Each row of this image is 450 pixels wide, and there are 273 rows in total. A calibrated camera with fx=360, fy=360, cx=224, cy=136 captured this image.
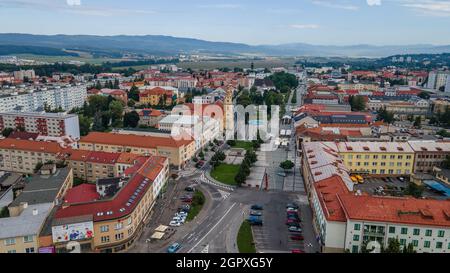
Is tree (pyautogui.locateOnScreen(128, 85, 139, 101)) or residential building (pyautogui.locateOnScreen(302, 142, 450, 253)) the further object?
tree (pyautogui.locateOnScreen(128, 85, 139, 101))

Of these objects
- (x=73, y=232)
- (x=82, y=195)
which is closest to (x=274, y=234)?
(x=73, y=232)

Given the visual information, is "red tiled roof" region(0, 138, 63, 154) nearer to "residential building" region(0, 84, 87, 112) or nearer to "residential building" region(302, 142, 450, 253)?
"residential building" region(0, 84, 87, 112)

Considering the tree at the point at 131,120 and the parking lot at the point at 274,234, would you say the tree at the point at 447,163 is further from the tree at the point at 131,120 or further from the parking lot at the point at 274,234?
the tree at the point at 131,120

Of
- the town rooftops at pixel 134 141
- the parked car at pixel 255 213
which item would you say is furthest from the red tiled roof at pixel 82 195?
the parked car at pixel 255 213

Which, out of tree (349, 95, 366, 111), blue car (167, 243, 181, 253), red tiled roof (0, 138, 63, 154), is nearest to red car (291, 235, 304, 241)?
blue car (167, 243, 181, 253)

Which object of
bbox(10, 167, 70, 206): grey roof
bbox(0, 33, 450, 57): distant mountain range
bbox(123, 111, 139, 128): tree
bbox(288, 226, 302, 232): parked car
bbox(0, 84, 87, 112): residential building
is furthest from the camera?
bbox(0, 33, 450, 57): distant mountain range

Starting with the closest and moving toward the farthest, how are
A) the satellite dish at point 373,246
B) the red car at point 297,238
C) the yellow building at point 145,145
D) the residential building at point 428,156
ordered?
1. the satellite dish at point 373,246
2. the red car at point 297,238
3. the residential building at point 428,156
4. the yellow building at point 145,145
